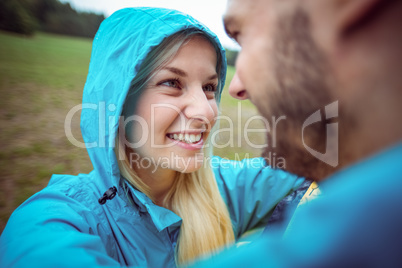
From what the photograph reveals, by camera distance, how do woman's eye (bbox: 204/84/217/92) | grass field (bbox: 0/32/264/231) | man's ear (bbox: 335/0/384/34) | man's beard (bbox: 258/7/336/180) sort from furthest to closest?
grass field (bbox: 0/32/264/231)
woman's eye (bbox: 204/84/217/92)
man's beard (bbox: 258/7/336/180)
man's ear (bbox: 335/0/384/34)

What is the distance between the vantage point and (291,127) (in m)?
0.70

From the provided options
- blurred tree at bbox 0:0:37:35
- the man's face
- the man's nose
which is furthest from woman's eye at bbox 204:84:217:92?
blurred tree at bbox 0:0:37:35

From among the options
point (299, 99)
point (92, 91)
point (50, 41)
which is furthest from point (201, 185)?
point (50, 41)

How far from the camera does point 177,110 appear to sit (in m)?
1.29

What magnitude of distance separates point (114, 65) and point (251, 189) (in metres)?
1.32

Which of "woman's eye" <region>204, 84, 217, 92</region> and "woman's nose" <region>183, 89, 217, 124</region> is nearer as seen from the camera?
"woman's nose" <region>183, 89, 217, 124</region>

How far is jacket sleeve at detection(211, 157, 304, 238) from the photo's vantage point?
5.44 feet

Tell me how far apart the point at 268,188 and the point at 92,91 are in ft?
4.75

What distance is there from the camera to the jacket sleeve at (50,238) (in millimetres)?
667

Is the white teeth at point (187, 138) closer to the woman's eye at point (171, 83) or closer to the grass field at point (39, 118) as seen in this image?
the woman's eye at point (171, 83)

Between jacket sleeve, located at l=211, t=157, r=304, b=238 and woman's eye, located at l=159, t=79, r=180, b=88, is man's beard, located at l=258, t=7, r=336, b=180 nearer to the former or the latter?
woman's eye, located at l=159, t=79, r=180, b=88

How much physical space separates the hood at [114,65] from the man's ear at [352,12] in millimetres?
912

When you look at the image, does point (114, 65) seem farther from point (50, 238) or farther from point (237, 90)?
point (50, 238)

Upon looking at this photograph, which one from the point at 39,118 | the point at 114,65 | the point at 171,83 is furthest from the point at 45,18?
the point at 171,83
